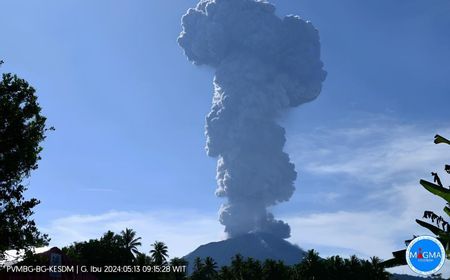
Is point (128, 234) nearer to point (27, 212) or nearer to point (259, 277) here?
point (259, 277)

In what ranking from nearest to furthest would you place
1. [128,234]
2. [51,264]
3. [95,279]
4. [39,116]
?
1. [39,116]
2. [51,264]
3. [95,279]
4. [128,234]

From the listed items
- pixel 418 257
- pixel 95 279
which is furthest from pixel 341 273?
pixel 418 257

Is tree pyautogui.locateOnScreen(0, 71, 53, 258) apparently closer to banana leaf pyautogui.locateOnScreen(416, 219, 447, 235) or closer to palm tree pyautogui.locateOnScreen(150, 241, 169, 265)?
banana leaf pyautogui.locateOnScreen(416, 219, 447, 235)

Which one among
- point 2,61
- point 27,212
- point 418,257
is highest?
point 2,61

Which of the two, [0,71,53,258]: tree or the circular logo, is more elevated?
[0,71,53,258]: tree

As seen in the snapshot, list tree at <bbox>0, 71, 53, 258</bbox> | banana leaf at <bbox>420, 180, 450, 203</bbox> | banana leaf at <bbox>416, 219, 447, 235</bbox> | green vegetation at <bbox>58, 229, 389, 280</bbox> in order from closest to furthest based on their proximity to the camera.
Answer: banana leaf at <bbox>420, 180, 450, 203</bbox> < banana leaf at <bbox>416, 219, 447, 235</bbox> < tree at <bbox>0, 71, 53, 258</bbox> < green vegetation at <bbox>58, 229, 389, 280</bbox>

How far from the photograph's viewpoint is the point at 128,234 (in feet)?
327

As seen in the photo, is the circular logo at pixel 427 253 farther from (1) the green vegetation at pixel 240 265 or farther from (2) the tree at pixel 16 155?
(1) the green vegetation at pixel 240 265

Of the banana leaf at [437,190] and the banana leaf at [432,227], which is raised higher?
the banana leaf at [437,190]

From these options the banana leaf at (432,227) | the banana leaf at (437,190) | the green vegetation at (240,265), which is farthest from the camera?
the green vegetation at (240,265)

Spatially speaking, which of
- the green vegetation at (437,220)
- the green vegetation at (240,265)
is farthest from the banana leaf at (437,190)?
the green vegetation at (240,265)

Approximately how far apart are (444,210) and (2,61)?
20.0m

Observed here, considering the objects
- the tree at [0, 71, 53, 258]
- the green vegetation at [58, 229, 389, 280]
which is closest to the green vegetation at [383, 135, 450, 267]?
the tree at [0, 71, 53, 258]

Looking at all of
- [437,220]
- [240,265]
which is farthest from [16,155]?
[240,265]
